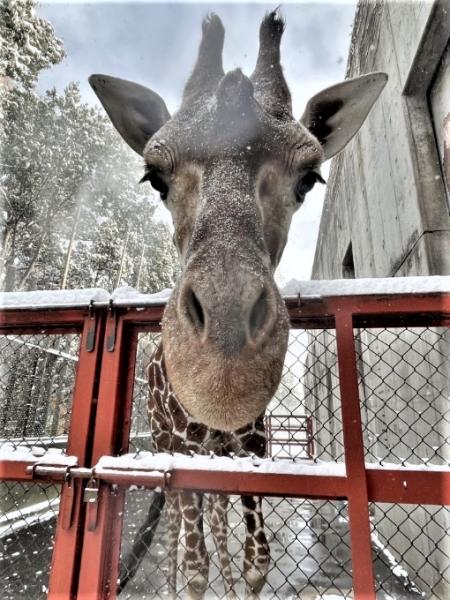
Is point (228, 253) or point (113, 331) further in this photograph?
point (113, 331)

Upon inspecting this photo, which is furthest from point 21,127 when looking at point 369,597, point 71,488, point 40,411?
point 369,597

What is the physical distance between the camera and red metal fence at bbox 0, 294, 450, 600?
1.67 m

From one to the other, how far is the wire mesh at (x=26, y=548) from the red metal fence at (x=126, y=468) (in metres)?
1.02

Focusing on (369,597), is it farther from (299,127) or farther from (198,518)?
(299,127)

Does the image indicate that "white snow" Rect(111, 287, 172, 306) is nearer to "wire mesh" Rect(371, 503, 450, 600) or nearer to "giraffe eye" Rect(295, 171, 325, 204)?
"giraffe eye" Rect(295, 171, 325, 204)

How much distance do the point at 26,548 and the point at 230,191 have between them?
544 centimetres

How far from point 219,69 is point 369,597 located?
3179mm

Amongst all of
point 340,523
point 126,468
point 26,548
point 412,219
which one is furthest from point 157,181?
point 340,523

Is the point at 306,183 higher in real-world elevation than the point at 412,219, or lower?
lower

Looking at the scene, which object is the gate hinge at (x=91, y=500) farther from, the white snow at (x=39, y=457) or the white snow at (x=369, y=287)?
the white snow at (x=369, y=287)

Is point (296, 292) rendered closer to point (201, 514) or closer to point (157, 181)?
point (157, 181)

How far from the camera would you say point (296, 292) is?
1.96 metres

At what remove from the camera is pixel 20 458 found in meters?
1.83

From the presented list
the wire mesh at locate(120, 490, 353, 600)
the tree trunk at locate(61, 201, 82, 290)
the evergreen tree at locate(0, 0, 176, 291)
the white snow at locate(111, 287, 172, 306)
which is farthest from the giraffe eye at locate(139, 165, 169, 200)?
the tree trunk at locate(61, 201, 82, 290)
